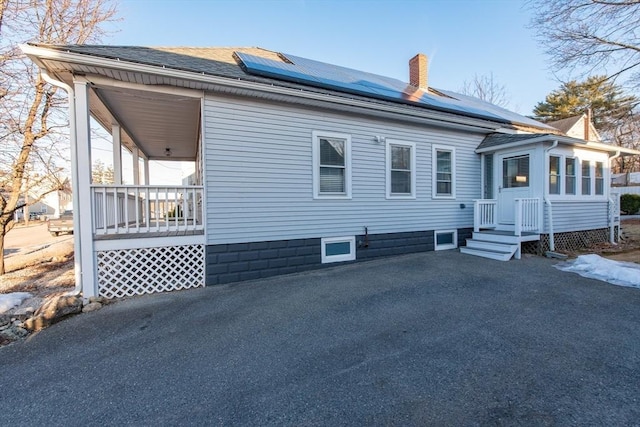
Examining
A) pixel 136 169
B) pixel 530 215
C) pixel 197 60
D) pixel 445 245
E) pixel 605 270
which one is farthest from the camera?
pixel 136 169

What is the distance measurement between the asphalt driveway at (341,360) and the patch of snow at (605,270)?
0.60 m

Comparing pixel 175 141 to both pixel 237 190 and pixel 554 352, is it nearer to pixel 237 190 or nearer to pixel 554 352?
pixel 237 190

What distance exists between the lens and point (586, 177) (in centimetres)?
926

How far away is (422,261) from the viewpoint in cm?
697

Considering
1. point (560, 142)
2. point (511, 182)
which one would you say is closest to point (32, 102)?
point (511, 182)

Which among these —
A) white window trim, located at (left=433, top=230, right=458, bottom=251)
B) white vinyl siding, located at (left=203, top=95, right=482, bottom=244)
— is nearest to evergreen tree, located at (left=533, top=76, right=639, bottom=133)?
white window trim, located at (left=433, top=230, right=458, bottom=251)

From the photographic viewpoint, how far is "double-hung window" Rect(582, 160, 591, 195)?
9154mm

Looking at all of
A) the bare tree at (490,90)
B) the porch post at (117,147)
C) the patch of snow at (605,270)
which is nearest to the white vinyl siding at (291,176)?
the patch of snow at (605,270)

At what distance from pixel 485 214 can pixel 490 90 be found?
2281 centimetres

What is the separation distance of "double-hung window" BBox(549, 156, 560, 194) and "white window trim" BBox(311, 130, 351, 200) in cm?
575

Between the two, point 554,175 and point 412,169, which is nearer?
point 412,169

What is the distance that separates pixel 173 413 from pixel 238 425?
0.55 m

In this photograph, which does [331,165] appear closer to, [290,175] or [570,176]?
[290,175]

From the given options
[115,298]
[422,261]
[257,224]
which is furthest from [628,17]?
[115,298]
